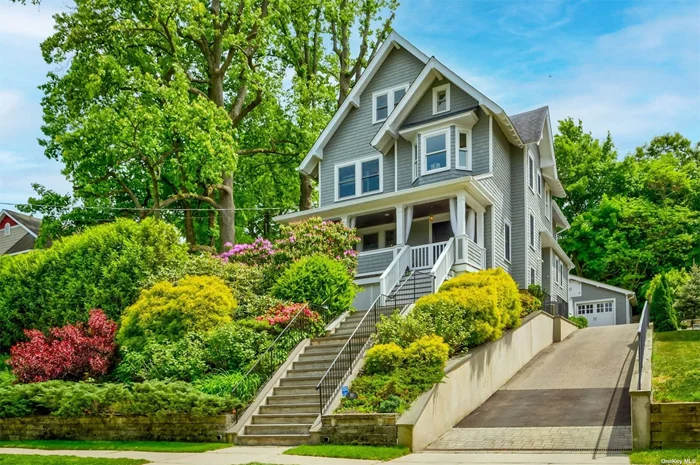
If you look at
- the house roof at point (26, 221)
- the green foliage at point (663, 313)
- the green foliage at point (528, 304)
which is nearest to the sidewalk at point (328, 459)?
the green foliage at point (528, 304)

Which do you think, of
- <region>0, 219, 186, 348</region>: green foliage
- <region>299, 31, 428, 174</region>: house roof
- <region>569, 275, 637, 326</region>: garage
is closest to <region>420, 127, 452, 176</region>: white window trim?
<region>299, 31, 428, 174</region>: house roof

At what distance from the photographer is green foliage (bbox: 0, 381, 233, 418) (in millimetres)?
14242

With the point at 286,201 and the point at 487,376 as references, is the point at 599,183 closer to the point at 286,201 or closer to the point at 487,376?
the point at 286,201

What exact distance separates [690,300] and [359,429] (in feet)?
53.2

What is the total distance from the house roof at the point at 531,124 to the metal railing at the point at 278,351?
13.4 metres

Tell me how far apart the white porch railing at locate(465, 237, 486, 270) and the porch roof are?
5.36 ft

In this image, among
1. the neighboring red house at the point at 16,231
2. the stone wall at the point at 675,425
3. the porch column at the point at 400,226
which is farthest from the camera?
the neighboring red house at the point at 16,231

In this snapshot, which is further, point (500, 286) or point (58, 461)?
point (500, 286)

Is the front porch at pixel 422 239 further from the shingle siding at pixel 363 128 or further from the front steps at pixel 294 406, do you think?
the front steps at pixel 294 406

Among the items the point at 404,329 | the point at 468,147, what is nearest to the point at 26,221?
the point at 468,147

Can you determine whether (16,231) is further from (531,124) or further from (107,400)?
(107,400)

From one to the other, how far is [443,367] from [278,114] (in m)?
22.6

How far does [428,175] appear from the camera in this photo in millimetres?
25234

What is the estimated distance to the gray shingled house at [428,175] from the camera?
23.2 m
